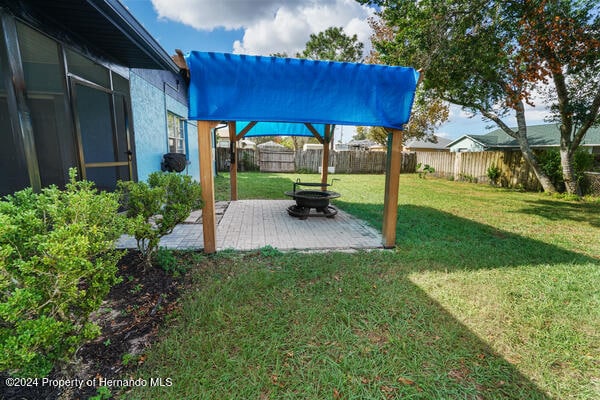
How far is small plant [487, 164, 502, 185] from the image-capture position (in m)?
12.5

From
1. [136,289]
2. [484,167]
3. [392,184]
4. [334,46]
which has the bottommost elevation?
[136,289]

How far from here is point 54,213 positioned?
5.56 ft

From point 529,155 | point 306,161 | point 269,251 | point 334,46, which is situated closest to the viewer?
point 269,251

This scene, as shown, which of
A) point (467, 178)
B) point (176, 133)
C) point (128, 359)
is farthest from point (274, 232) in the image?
point (467, 178)

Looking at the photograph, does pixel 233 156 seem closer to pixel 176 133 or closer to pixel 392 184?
pixel 176 133

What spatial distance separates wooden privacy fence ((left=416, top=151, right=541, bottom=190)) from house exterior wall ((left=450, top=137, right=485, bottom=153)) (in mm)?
12355

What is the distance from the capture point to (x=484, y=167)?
13.4 metres

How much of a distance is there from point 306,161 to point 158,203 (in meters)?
16.0

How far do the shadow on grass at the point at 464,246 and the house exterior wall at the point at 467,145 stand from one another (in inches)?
972

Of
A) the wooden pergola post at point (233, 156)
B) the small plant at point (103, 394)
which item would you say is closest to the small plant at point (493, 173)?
the wooden pergola post at point (233, 156)

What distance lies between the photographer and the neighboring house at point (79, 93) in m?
2.71

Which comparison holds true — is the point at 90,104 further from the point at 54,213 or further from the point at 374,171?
the point at 374,171

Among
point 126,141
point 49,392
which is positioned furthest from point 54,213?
point 126,141

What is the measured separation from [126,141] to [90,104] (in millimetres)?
1501
